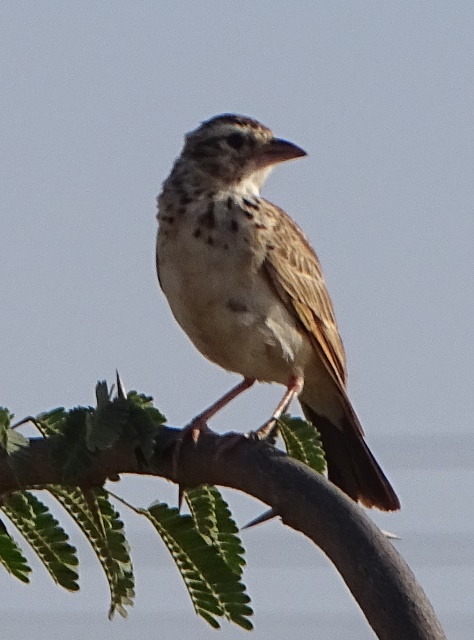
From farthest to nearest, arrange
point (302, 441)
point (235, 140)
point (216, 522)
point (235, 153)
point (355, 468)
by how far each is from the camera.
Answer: point (235, 140) < point (235, 153) < point (355, 468) < point (302, 441) < point (216, 522)

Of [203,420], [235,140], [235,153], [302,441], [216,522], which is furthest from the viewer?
[235,140]

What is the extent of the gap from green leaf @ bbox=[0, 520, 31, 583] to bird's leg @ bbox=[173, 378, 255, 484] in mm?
475

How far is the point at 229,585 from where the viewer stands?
11.3ft

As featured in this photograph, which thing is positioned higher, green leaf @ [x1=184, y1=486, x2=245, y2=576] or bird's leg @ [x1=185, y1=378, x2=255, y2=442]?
bird's leg @ [x1=185, y1=378, x2=255, y2=442]

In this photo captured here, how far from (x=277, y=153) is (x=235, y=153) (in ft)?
0.70

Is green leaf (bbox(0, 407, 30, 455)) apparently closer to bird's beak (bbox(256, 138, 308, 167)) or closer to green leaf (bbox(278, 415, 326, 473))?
green leaf (bbox(278, 415, 326, 473))

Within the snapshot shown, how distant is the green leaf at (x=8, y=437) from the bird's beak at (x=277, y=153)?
3.97m

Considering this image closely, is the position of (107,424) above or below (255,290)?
below

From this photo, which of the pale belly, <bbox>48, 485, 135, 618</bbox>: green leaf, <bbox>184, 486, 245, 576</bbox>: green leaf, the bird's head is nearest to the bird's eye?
the bird's head

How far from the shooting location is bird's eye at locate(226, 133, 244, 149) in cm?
736

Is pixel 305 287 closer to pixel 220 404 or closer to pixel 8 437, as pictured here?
pixel 220 404

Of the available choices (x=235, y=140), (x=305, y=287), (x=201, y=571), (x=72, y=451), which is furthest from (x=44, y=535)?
(x=235, y=140)

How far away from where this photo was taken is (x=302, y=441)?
406cm

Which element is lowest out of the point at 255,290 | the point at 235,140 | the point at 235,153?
the point at 255,290
